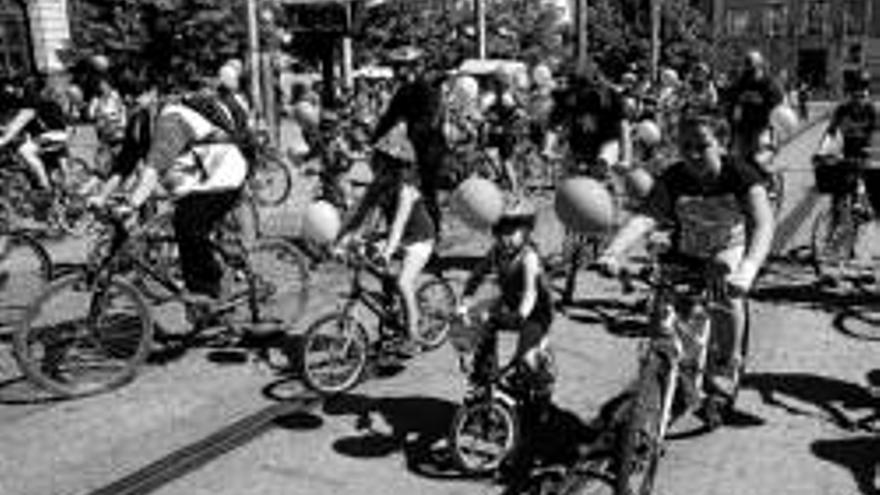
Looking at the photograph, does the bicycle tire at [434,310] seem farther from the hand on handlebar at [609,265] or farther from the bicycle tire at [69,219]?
the bicycle tire at [69,219]

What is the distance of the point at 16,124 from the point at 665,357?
34.7 feet

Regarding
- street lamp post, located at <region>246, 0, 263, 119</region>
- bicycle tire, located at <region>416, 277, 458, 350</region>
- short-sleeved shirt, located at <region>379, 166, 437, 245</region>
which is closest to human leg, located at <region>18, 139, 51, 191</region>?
street lamp post, located at <region>246, 0, 263, 119</region>

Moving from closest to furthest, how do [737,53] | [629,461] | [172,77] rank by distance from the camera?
[629,461], [172,77], [737,53]

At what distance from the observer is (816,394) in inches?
322

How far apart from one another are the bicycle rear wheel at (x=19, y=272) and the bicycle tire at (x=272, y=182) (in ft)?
16.8

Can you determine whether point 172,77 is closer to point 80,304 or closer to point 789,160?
point 80,304

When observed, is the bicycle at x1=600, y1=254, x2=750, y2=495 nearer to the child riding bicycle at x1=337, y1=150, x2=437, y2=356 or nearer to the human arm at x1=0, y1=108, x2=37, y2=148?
the child riding bicycle at x1=337, y1=150, x2=437, y2=356

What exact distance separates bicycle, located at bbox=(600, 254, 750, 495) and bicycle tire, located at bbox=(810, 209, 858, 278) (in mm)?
4973

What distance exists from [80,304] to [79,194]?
21.0 ft

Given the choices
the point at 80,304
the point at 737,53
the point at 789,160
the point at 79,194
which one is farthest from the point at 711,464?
the point at 737,53

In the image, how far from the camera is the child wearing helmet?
22.0 feet

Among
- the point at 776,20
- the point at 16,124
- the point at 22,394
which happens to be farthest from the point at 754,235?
the point at 776,20

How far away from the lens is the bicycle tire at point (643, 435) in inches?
231

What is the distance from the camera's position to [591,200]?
8.54 meters
